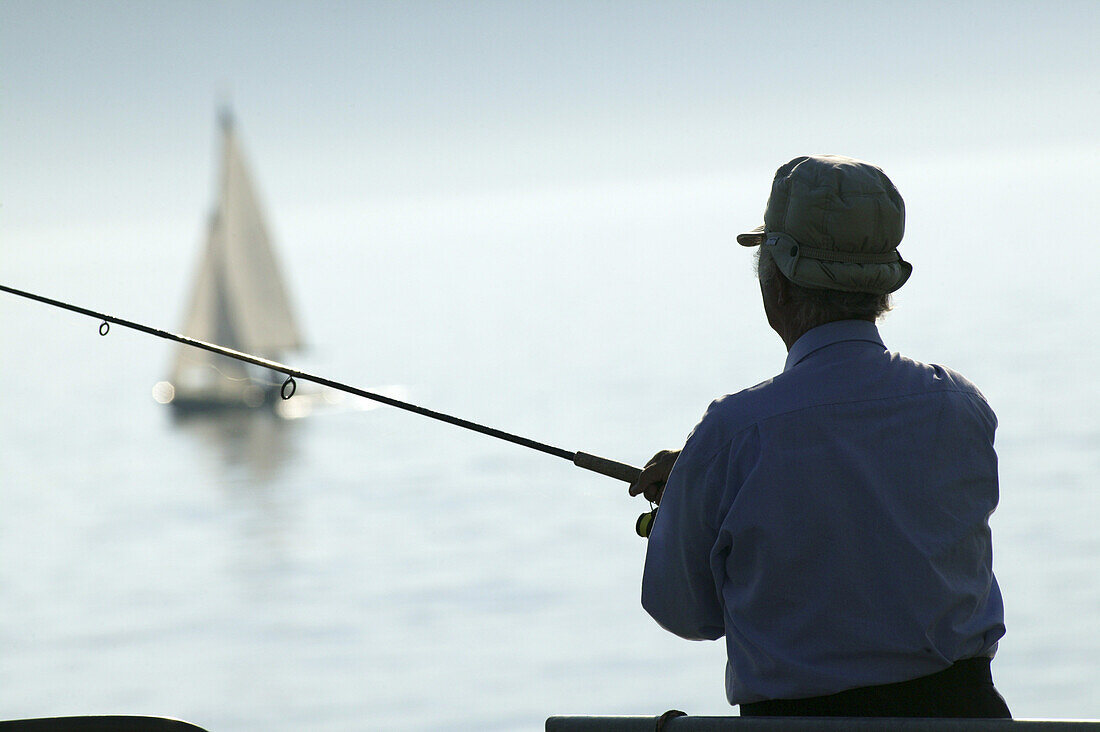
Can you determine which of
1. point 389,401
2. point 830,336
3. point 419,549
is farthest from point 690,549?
point 419,549

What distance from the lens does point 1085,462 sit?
3394cm

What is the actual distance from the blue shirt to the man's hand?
0.29 m

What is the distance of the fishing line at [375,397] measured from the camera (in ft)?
7.30

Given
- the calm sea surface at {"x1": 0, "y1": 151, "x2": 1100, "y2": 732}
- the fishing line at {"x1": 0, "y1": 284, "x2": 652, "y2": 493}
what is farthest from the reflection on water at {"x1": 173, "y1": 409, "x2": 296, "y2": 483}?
the fishing line at {"x1": 0, "y1": 284, "x2": 652, "y2": 493}

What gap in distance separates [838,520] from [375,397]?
1.39 m

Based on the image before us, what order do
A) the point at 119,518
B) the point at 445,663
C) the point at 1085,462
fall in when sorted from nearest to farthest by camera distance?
the point at 445,663 → the point at 1085,462 → the point at 119,518

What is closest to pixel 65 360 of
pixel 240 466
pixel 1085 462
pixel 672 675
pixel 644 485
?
pixel 240 466

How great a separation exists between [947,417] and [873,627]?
0.82 feet

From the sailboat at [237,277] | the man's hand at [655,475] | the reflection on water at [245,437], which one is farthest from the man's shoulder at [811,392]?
the reflection on water at [245,437]

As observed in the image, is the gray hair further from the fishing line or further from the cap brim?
the fishing line

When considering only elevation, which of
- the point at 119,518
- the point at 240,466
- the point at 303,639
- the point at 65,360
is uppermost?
the point at 65,360

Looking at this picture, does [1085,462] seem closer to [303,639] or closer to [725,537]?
[303,639]

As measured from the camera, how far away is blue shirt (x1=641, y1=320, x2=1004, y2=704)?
1372 mm

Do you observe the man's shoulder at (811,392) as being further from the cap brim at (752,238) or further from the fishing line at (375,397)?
the fishing line at (375,397)
